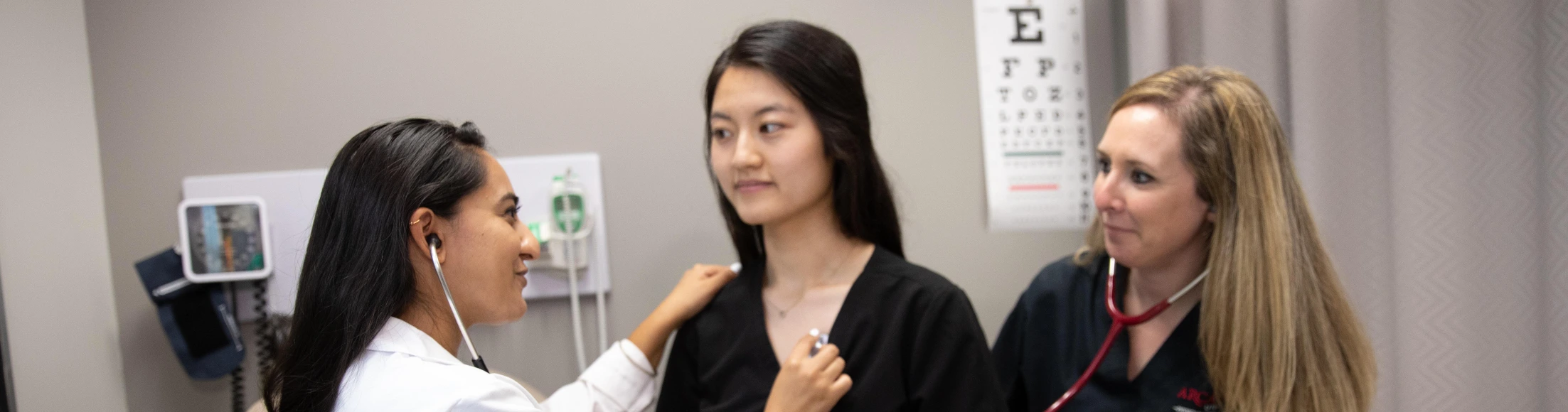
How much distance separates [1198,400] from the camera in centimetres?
115

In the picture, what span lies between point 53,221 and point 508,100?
713mm

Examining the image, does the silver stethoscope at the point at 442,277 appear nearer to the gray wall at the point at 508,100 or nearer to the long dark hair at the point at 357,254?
the long dark hair at the point at 357,254

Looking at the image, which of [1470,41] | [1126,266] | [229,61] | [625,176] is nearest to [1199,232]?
[1126,266]

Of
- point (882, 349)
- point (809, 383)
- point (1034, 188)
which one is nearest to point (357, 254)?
point (809, 383)

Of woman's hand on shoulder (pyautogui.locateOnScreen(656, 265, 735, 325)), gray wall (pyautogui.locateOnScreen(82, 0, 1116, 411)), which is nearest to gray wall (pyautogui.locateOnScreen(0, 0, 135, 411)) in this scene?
gray wall (pyautogui.locateOnScreen(82, 0, 1116, 411))

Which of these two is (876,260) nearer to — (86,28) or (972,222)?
(972,222)

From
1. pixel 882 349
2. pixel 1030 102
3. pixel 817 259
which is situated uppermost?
pixel 1030 102

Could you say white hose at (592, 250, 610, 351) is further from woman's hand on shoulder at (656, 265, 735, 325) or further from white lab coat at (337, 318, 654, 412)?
white lab coat at (337, 318, 654, 412)

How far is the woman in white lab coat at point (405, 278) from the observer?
0.80 metres

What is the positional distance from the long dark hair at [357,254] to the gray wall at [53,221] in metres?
0.68

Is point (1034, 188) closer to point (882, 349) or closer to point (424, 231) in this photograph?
point (882, 349)

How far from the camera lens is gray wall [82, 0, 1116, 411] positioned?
1.46m

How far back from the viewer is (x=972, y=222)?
160cm

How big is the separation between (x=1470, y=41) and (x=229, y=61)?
190cm
